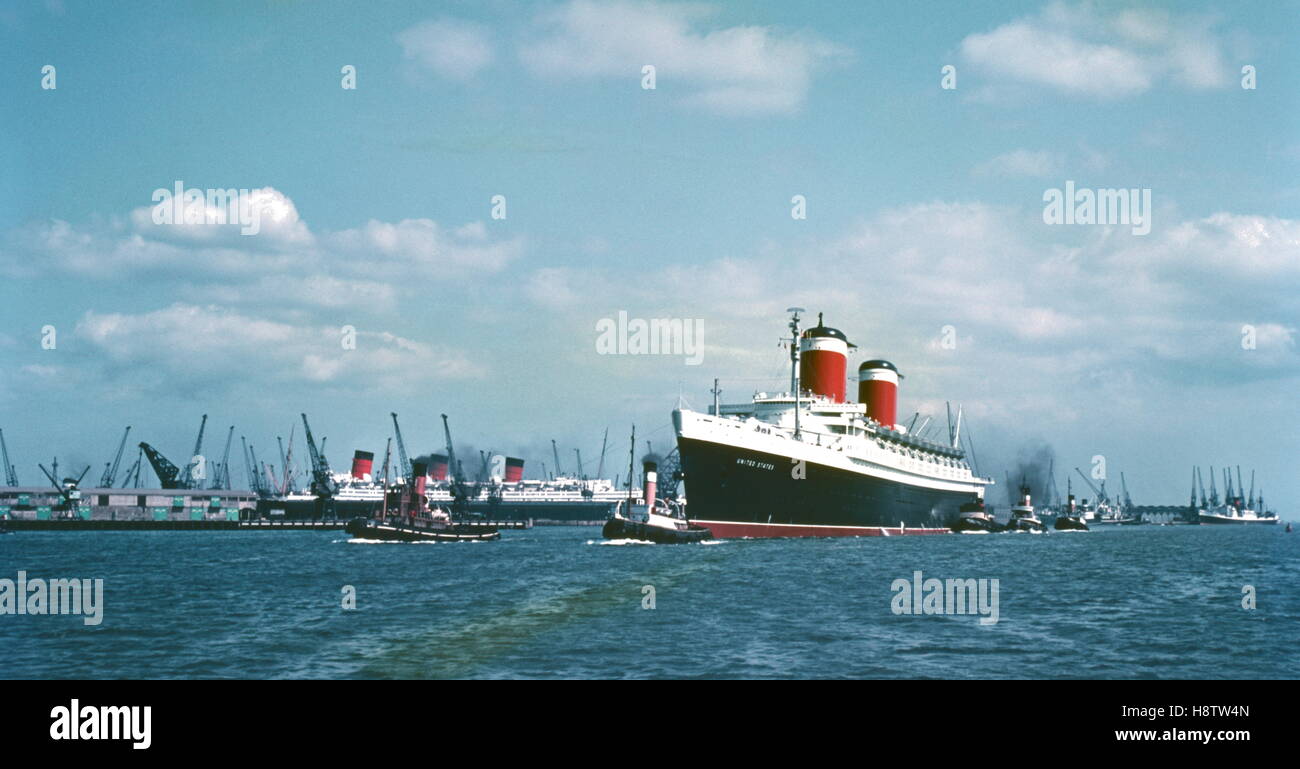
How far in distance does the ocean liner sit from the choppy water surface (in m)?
16.5

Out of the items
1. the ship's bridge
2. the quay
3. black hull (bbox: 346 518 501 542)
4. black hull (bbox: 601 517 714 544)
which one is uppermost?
the ship's bridge

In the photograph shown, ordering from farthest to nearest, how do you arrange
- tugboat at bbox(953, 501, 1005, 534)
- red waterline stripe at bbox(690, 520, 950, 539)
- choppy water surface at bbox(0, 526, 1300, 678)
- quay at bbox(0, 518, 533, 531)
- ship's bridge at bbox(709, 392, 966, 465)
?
1. quay at bbox(0, 518, 533, 531)
2. tugboat at bbox(953, 501, 1005, 534)
3. ship's bridge at bbox(709, 392, 966, 465)
4. red waterline stripe at bbox(690, 520, 950, 539)
5. choppy water surface at bbox(0, 526, 1300, 678)

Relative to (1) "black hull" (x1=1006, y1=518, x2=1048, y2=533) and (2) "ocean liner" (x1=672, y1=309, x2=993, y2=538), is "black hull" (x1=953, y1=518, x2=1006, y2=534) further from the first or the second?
(1) "black hull" (x1=1006, y1=518, x2=1048, y2=533)

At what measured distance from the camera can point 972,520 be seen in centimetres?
12050

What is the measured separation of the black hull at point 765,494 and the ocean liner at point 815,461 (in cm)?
8

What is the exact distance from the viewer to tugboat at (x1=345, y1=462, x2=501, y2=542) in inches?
3777

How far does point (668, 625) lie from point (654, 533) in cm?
4713

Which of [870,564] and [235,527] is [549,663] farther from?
[235,527]

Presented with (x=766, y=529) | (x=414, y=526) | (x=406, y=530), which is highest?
(x=766, y=529)

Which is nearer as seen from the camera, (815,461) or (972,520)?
(815,461)

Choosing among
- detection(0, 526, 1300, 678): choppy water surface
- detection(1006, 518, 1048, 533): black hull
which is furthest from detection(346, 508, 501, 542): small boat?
detection(1006, 518, 1048, 533): black hull

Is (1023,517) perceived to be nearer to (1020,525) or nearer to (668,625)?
(1020,525)

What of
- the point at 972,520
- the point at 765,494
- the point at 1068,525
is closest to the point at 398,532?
the point at 765,494
